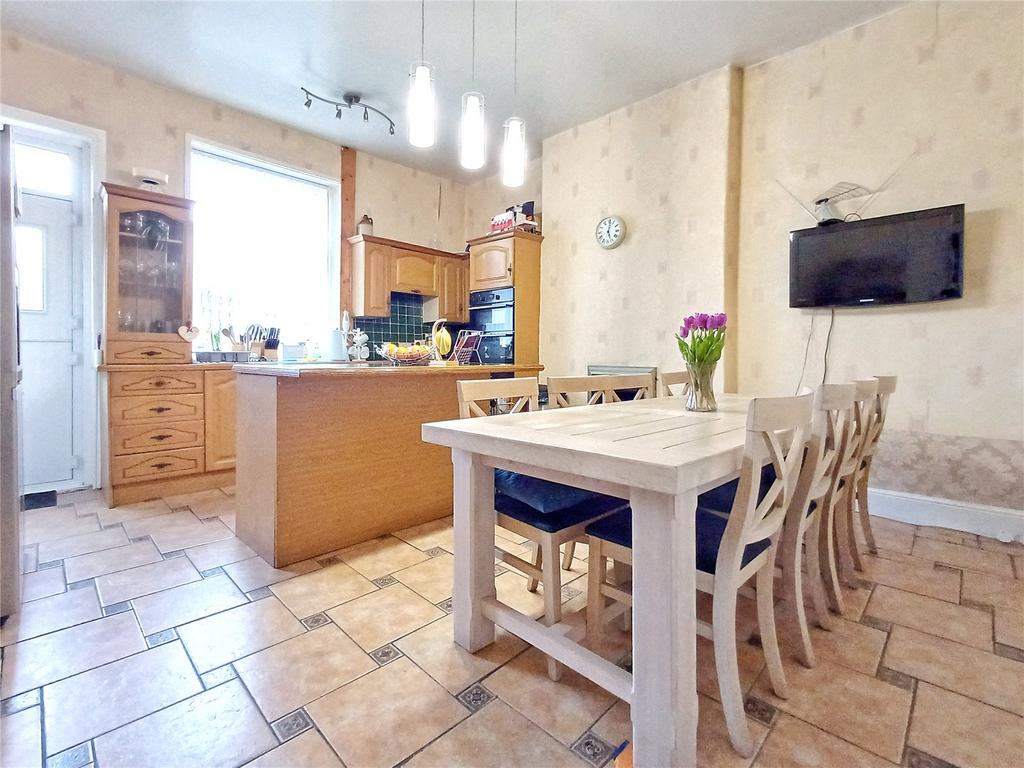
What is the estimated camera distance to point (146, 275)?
3.40 meters

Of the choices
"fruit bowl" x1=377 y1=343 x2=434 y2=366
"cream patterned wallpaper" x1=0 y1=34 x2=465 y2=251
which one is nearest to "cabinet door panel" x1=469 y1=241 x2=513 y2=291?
"cream patterned wallpaper" x1=0 y1=34 x2=465 y2=251

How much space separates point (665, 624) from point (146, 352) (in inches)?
143

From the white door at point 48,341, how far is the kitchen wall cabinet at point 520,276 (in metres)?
3.20

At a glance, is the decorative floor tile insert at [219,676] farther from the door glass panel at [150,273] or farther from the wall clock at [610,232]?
the wall clock at [610,232]

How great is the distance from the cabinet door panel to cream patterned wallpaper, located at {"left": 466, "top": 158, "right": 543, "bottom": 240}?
654 millimetres

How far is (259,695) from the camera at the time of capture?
1370 mm

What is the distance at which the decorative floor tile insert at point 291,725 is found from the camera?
123cm

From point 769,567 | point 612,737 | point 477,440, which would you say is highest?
point 477,440

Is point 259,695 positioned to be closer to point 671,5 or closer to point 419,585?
point 419,585

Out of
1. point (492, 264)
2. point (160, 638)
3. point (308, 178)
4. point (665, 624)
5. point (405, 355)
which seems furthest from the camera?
point (492, 264)

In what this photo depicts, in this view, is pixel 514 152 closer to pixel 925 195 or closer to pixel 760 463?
pixel 760 463

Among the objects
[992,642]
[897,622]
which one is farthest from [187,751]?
[992,642]

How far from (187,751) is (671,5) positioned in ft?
12.8

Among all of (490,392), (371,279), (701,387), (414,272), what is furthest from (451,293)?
(701,387)
